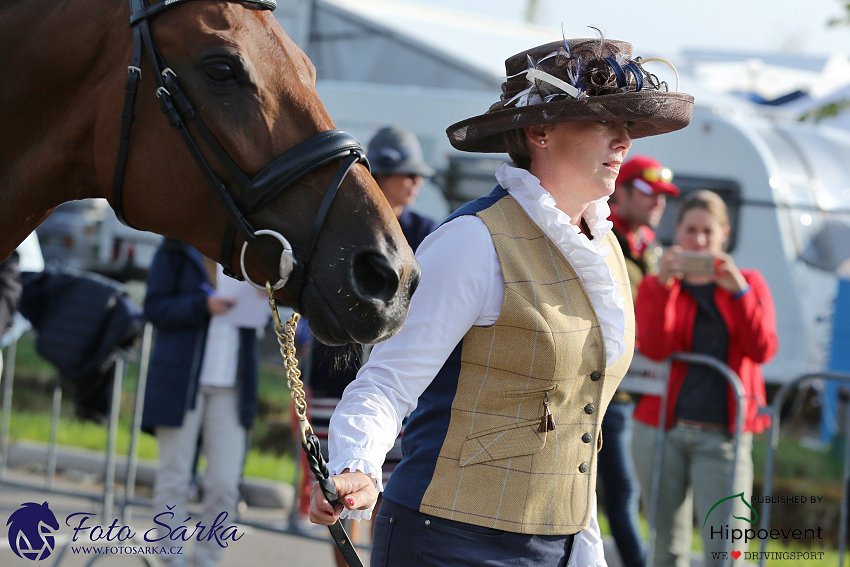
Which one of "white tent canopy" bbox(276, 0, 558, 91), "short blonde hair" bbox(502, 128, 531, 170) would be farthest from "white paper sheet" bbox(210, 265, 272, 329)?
"white tent canopy" bbox(276, 0, 558, 91)

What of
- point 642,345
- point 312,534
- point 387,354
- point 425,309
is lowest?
point 312,534

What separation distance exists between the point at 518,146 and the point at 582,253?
1.25 ft

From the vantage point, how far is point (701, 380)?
4121 millimetres

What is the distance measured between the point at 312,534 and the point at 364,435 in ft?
11.9

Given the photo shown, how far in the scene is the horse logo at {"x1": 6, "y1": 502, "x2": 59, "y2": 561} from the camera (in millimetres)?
3252

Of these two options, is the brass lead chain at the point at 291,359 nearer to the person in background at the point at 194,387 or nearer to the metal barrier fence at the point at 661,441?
the person in background at the point at 194,387

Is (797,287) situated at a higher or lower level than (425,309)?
higher

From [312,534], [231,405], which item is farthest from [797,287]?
[231,405]

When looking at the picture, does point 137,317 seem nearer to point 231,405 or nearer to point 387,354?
point 231,405

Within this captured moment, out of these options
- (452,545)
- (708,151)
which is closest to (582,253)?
(452,545)

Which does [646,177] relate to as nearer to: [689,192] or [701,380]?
[701,380]

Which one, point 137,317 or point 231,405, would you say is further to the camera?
point 137,317

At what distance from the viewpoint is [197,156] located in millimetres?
1728

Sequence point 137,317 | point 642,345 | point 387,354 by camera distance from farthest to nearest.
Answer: point 137,317 < point 642,345 < point 387,354
